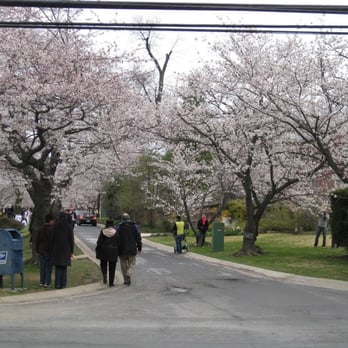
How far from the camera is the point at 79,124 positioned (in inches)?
656

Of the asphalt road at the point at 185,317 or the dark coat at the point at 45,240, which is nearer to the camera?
the asphalt road at the point at 185,317

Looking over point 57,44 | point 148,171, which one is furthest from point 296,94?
point 148,171

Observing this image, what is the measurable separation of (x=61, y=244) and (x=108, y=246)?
1.34 meters

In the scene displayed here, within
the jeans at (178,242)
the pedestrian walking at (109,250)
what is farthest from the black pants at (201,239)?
the pedestrian walking at (109,250)

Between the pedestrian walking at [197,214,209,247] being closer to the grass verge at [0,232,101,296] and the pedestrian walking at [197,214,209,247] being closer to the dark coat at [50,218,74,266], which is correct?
the grass verge at [0,232,101,296]

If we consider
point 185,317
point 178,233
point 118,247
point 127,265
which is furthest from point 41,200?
point 185,317

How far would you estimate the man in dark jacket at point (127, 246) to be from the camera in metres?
13.9

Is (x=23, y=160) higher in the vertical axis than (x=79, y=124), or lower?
lower

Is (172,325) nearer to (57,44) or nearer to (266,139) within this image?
(57,44)

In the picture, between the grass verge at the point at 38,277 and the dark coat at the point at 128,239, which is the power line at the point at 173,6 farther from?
the dark coat at the point at 128,239

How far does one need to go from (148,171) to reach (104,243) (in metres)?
29.7

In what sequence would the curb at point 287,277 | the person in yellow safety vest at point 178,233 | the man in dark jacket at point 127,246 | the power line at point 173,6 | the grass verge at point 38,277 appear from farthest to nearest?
the person in yellow safety vest at point 178,233 → the curb at point 287,277 → the man in dark jacket at point 127,246 → the grass verge at point 38,277 → the power line at point 173,6

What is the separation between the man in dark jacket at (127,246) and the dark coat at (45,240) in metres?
1.81

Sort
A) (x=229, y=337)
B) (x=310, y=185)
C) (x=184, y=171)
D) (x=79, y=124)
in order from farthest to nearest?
(x=184, y=171), (x=310, y=185), (x=79, y=124), (x=229, y=337)
